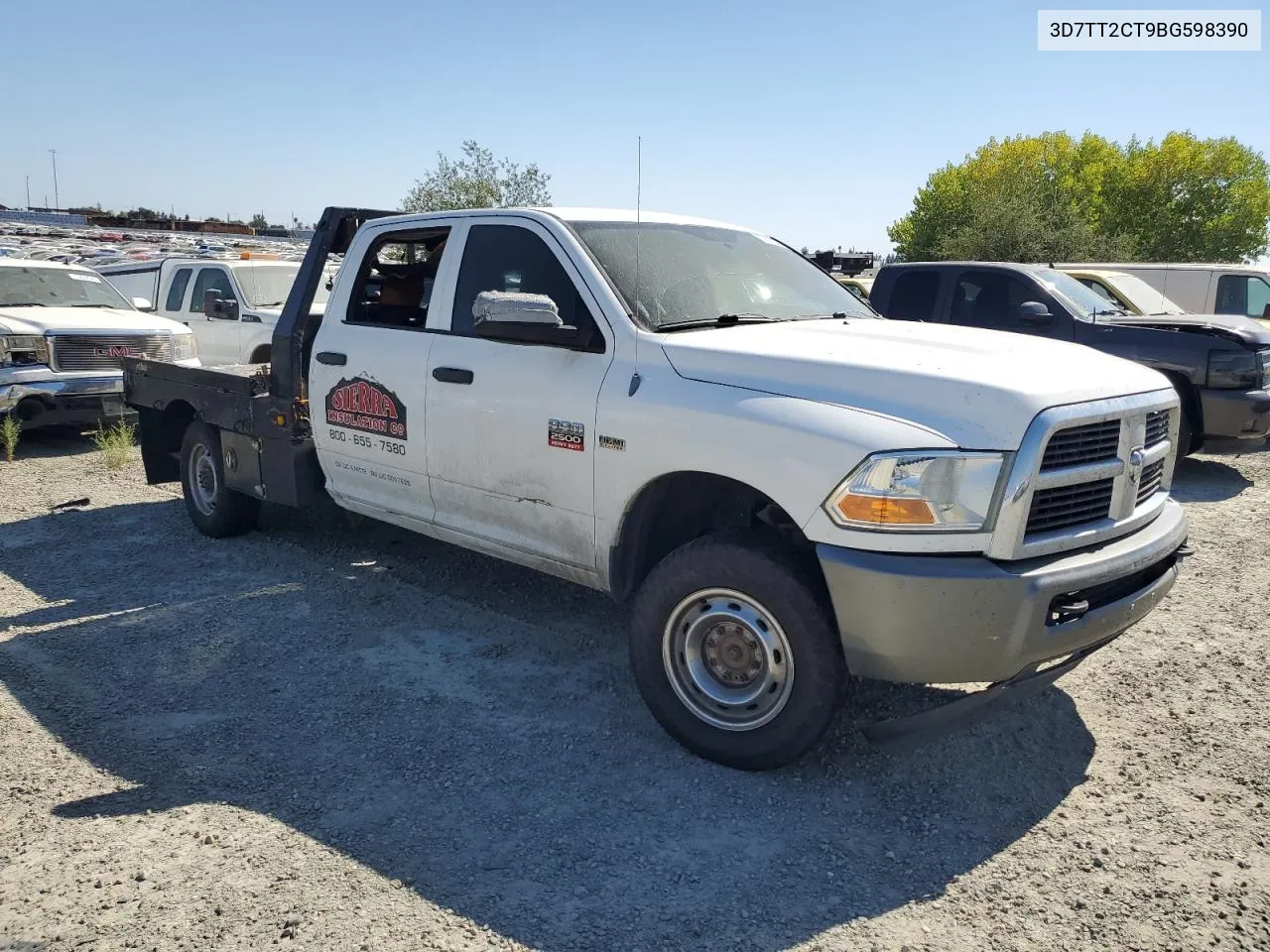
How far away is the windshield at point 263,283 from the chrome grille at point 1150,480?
32.4 feet

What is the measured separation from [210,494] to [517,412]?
3.40 m

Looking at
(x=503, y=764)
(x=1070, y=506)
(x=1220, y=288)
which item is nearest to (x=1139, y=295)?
(x=1220, y=288)

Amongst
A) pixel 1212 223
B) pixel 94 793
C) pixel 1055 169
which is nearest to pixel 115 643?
pixel 94 793

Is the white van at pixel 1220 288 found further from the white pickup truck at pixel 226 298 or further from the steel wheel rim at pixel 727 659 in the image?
the steel wheel rim at pixel 727 659

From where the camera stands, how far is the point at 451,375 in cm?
465

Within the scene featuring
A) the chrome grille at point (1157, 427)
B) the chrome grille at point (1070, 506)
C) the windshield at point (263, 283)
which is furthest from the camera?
the windshield at point (263, 283)

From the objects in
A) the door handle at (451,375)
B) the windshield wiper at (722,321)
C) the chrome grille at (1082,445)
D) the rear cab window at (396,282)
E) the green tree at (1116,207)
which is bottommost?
the chrome grille at (1082,445)

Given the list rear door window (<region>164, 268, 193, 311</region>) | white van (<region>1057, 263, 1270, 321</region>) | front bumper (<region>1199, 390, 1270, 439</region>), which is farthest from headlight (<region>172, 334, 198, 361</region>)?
white van (<region>1057, 263, 1270, 321</region>)

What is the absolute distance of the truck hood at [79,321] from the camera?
9531 millimetres

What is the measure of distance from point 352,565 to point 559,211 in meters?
2.70

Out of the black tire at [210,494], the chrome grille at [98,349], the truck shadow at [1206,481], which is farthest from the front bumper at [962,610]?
the chrome grille at [98,349]

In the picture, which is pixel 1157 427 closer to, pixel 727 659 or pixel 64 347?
pixel 727 659

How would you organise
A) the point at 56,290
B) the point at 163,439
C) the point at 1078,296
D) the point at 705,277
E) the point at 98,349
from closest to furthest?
the point at 705,277 < the point at 163,439 < the point at 1078,296 < the point at 98,349 < the point at 56,290

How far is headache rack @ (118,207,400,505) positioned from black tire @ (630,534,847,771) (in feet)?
9.35
